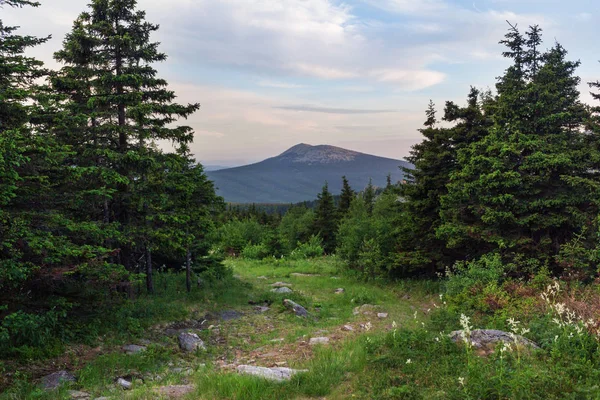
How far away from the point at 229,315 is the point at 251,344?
3.71m

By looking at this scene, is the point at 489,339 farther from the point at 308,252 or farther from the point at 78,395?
the point at 308,252

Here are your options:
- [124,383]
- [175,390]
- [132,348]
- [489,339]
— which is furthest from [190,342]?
[489,339]

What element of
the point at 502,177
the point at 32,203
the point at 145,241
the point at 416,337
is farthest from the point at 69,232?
the point at 502,177

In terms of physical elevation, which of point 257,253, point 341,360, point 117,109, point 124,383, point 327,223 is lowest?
point 257,253

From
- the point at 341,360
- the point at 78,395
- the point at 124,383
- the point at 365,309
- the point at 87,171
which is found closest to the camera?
the point at 78,395

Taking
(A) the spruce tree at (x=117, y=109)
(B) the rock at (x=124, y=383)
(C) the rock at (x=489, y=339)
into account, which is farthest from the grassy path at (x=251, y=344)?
(A) the spruce tree at (x=117, y=109)

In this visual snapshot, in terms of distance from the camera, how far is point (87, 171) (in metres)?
9.75

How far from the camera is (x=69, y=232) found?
9.72 meters

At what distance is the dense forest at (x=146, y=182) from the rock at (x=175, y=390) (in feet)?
10.8

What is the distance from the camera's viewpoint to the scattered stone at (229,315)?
1406cm

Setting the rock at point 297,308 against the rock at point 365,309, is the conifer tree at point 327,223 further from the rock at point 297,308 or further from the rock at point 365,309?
the rock at point 297,308

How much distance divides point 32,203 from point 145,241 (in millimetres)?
4307

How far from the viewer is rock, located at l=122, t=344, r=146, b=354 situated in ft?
31.4

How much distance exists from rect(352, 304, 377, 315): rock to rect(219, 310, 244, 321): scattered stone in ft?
15.8
